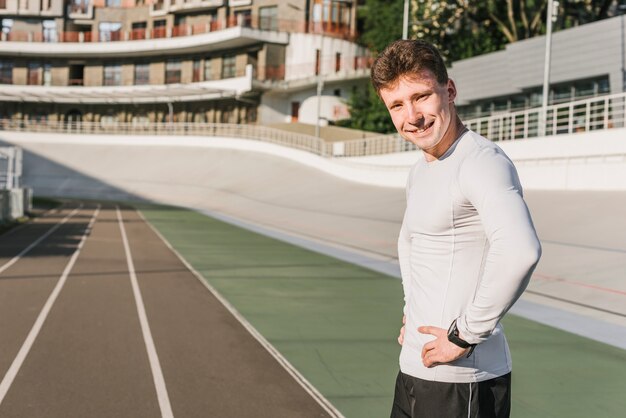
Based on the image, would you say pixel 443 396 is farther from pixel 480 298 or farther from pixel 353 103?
pixel 353 103

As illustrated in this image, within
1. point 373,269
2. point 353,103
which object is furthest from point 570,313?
point 353,103

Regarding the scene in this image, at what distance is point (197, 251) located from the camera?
20.4m

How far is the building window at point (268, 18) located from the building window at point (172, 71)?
37.7 ft

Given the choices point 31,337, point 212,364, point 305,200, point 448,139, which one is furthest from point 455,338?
point 305,200

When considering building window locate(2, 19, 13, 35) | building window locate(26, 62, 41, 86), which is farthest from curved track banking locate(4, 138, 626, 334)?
building window locate(2, 19, 13, 35)

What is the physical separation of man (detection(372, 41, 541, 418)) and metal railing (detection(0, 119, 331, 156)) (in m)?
49.3

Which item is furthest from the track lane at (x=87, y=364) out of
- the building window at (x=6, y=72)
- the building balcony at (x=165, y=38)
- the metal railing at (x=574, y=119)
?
the building window at (x=6, y=72)

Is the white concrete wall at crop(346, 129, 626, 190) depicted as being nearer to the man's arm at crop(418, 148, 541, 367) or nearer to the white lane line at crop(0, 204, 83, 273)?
the white lane line at crop(0, 204, 83, 273)

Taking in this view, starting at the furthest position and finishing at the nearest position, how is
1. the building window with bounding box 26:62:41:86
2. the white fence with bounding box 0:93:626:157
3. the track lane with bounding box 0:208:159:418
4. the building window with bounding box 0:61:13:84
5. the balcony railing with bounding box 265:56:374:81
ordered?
the building window with bounding box 0:61:13:84 < the building window with bounding box 26:62:41:86 < the balcony railing with bounding box 265:56:374:81 < the white fence with bounding box 0:93:626:157 < the track lane with bounding box 0:208:159:418

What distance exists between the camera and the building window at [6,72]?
271 feet

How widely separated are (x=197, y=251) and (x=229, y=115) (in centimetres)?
5457

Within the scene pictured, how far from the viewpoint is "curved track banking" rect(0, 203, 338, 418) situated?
646 cm

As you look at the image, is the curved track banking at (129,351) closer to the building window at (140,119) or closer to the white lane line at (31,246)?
the white lane line at (31,246)

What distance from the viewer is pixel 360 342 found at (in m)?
9.07
